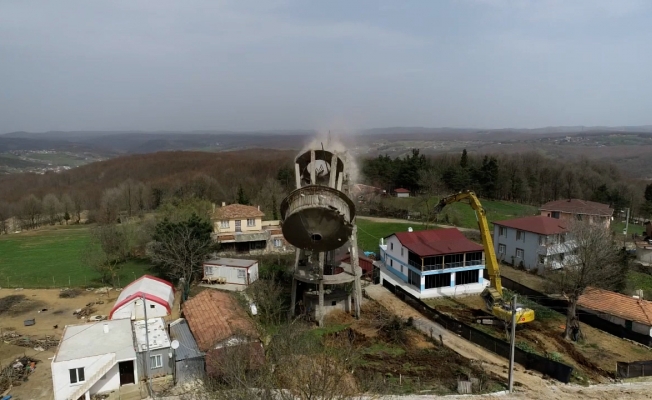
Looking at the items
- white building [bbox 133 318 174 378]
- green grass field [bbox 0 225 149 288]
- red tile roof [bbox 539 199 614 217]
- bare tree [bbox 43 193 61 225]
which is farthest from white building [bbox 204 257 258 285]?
bare tree [bbox 43 193 61 225]

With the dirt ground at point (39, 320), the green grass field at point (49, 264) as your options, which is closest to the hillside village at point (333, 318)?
the dirt ground at point (39, 320)

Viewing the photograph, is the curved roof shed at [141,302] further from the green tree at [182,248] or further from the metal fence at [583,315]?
the metal fence at [583,315]

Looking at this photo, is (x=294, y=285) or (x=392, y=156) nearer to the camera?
(x=294, y=285)

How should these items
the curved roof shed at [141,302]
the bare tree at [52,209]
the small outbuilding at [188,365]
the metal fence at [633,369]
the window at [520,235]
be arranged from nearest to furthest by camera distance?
the small outbuilding at [188,365] → the metal fence at [633,369] → the curved roof shed at [141,302] → the window at [520,235] → the bare tree at [52,209]

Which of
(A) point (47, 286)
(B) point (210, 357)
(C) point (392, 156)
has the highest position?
(C) point (392, 156)

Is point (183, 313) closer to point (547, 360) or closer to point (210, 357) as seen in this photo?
point (210, 357)

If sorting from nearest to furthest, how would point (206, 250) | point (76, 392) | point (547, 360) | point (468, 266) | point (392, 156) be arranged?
point (76, 392) → point (547, 360) → point (468, 266) → point (206, 250) → point (392, 156)

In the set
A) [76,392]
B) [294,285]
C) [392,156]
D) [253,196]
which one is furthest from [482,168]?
[76,392]
